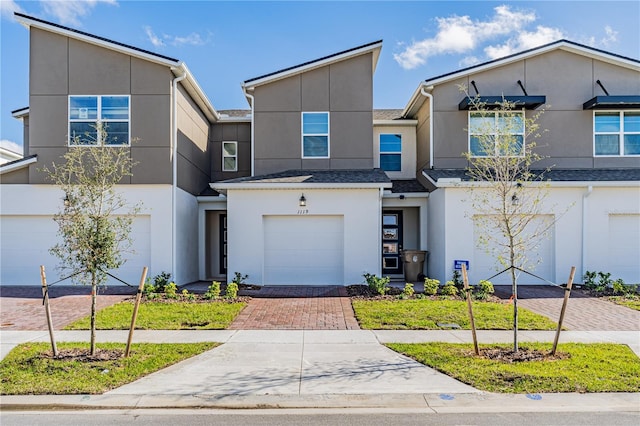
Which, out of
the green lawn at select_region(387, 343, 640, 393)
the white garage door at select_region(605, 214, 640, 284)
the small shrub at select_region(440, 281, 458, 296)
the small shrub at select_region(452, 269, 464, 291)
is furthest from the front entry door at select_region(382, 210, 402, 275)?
the green lawn at select_region(387, 343, 640, 393)

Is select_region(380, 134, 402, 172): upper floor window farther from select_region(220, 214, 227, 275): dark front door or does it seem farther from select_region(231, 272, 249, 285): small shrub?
select_region(231, 272, 249, 285): small shrub

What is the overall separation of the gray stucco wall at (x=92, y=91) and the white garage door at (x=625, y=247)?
562 inches

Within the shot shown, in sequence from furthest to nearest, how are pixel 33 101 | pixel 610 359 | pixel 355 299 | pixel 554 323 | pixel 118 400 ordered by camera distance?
pixel 33 101
pixel 355 299
pixel 554 323
pixel 610 359
pixel 118 400

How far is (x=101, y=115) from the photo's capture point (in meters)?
13.4

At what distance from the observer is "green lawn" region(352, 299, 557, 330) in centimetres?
851

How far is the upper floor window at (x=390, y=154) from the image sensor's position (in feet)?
56.8

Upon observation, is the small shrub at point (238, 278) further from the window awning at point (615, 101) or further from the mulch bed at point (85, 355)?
the window awning at point (615, 101)

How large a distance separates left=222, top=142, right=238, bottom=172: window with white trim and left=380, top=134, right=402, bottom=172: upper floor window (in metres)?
6.22

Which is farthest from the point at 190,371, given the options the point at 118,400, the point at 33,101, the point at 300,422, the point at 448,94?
the point at 448,94

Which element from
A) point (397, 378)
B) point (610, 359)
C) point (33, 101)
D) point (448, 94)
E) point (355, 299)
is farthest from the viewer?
point (448, 94)

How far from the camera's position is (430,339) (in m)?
7.62

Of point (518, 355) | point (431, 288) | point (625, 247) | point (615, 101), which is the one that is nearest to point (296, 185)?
point (431, 288)

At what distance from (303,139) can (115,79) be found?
6.31 m

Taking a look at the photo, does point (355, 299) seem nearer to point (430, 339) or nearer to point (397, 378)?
point (430, 339)
